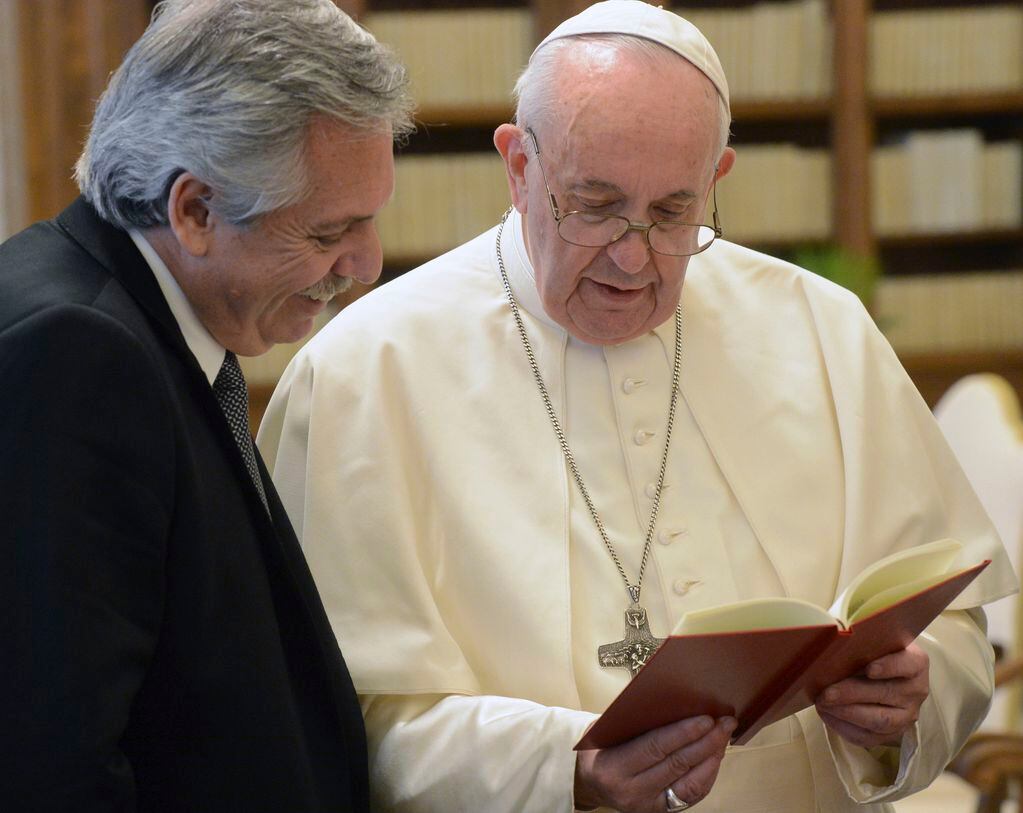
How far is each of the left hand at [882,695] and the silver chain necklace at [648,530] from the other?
11.1 inches

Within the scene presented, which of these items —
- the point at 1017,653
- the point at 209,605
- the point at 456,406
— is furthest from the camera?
the point at 1017,653

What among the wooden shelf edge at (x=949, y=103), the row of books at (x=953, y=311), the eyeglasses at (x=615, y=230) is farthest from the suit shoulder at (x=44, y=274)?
the wooden shelf edge at (x=949, y=103)

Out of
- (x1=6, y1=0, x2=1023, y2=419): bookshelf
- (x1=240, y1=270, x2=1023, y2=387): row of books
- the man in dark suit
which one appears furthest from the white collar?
(x1=240, y1=270, x2=1023, y2=387): row of books

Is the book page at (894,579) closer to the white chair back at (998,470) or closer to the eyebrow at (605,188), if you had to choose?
the eyebrow at (605,188)

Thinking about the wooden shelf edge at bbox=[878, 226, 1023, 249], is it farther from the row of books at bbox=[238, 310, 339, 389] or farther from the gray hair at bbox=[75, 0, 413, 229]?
the gray hair at bbox=[75, 0, 413, 229]

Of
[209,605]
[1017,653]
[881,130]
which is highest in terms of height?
[209,605]

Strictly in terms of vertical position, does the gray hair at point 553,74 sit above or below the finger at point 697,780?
above

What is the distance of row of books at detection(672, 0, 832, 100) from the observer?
5.59 meters

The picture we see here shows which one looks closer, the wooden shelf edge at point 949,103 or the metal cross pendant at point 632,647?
the metal cross pendant at point 632,647

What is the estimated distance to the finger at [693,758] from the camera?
→ 1.76 metres

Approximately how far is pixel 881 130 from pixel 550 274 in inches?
166

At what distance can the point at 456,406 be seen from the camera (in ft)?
7.29

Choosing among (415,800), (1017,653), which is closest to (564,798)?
(415,800)

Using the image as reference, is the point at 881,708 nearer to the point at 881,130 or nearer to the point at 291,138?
the point at 291,138
